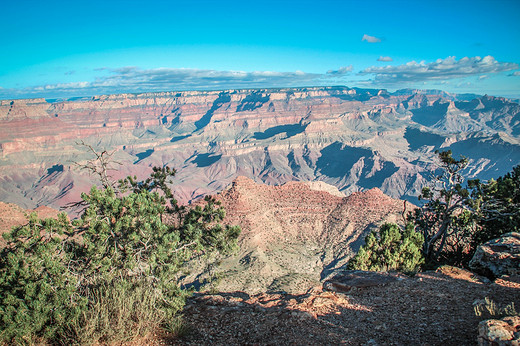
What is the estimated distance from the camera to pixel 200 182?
161125 millimetres

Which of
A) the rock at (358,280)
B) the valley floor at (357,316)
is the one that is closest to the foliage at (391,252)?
the rock at (358,280)

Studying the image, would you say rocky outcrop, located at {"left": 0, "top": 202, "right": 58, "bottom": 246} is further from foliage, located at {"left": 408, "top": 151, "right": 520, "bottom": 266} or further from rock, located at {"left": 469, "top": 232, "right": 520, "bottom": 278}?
rock, located at {"left": 469, "top": 232, "right": 520, "bottom": 278}

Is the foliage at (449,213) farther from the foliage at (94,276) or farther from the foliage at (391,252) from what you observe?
the foliage at (94,276)

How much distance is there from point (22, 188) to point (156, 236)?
166412 millimetres

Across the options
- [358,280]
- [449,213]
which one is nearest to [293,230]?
[449,213]

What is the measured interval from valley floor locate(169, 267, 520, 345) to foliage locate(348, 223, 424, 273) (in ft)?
18.4

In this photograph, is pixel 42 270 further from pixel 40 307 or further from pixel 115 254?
pixel 115 254

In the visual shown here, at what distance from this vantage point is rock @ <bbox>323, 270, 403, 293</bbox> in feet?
46.2

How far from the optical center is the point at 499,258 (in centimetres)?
1519

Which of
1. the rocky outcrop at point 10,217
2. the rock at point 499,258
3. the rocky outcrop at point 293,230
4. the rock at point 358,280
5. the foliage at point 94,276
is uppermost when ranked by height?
the foliage at point 94,276

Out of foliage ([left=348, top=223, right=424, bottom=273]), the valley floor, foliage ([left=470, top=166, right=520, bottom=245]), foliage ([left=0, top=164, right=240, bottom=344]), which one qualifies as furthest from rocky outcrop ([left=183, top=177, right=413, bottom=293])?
foliage ([left=0, top=164, right=240, bottom=344])

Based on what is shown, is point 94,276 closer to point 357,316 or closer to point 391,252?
point 357,316

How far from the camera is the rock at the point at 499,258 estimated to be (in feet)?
48.2

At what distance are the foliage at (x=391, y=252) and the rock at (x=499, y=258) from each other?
12.5 ft
